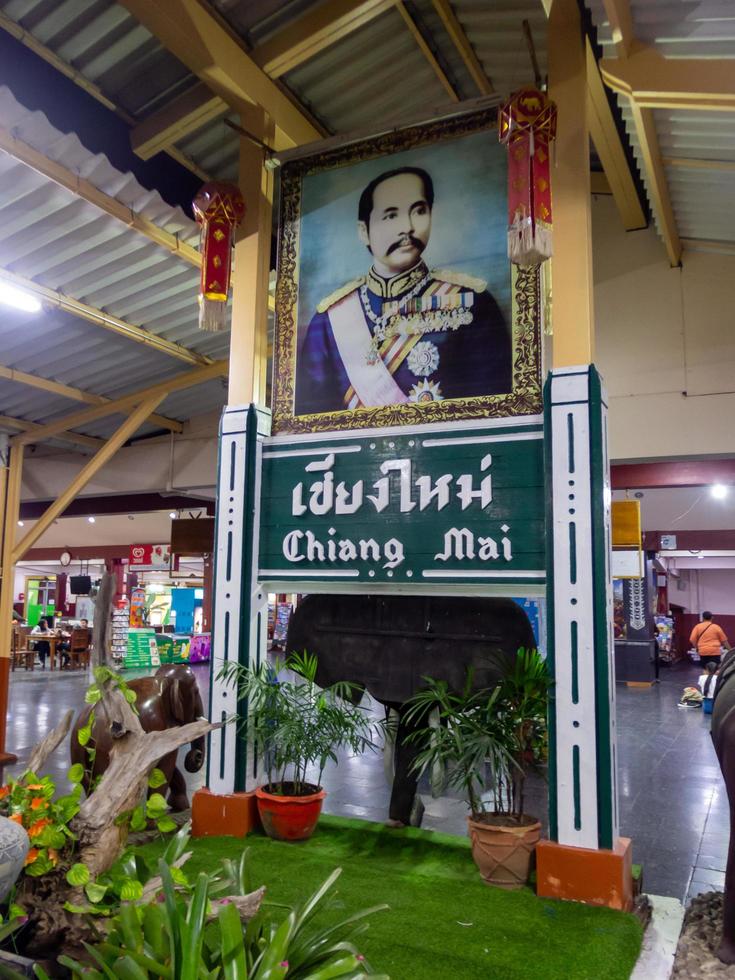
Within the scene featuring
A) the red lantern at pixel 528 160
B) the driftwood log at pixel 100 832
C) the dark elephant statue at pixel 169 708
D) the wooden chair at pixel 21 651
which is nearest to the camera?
the driftwood log at pixel 100 832

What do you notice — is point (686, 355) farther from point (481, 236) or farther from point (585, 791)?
point (585, 791)

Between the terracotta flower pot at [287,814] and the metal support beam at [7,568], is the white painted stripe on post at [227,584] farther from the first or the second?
the metal support beam at [7,568]

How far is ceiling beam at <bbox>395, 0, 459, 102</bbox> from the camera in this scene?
435cm

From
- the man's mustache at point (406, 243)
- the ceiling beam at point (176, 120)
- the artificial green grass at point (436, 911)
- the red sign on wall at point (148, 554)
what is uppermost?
the ceiling beam at point (176, 120)

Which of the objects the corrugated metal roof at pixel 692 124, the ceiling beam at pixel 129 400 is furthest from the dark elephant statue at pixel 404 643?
the ceiling beam at pixel 129 400

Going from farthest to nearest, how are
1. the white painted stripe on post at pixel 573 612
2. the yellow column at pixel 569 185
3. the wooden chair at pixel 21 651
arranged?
the wooden chair at pixel 21 651, the yellow column at pixel 569 185, the white painted stripe on post at pixel 573 612

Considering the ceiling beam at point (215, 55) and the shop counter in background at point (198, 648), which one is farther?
the shop counter in background at point (198, 648)

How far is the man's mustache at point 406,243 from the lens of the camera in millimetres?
4203

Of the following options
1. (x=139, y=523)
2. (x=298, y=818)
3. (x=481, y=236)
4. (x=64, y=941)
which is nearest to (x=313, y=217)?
(x=481, y=236)

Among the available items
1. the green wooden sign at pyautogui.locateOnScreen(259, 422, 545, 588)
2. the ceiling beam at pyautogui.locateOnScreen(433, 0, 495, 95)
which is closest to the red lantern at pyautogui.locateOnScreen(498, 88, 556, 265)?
the green wooden sign at pyautogui.locateOnScreen(259, 422, 545, 588)

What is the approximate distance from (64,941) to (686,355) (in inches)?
233

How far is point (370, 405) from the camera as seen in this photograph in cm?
420

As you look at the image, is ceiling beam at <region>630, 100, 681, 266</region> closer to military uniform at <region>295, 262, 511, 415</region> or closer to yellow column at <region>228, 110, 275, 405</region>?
military uniform at <region>295, 262, 511, 415</region>

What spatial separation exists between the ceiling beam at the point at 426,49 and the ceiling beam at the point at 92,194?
195cm
